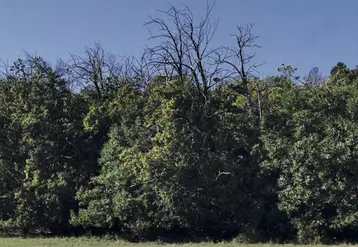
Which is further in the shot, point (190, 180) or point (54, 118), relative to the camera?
point (54, 118)

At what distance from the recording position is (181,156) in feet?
58.5

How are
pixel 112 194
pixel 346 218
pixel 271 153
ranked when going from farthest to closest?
pixel 112 194 < pixel 271 153 < pixel 346 218

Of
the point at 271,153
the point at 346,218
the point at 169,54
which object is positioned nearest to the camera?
the point at 346,218

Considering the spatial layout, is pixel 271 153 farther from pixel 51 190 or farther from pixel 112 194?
pixel 51 190

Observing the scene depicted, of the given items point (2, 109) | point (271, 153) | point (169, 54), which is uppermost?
point (169, 54)

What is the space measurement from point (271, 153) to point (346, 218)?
341cm

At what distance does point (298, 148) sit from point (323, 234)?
314 cm

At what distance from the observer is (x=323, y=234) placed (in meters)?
16.7

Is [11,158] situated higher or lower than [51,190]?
higher

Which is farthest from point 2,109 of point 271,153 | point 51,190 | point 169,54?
point 271,153

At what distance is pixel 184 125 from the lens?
18.3 m

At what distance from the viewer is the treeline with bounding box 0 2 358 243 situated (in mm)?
16891

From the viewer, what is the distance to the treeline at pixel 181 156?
665 inches

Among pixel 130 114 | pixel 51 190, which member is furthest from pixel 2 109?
pixel 130 114
